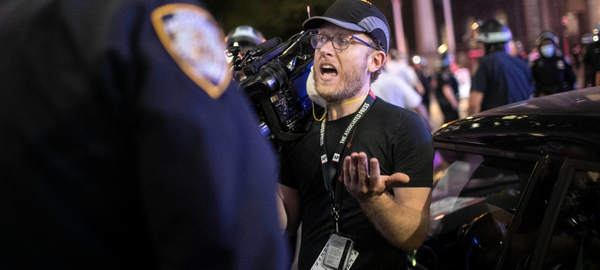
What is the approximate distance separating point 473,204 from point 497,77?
2828 mm

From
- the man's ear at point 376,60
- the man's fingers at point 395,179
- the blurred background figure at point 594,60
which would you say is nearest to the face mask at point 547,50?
the blurred background figure at point 594,60

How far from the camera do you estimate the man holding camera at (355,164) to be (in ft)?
5.80

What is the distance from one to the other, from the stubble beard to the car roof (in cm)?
56

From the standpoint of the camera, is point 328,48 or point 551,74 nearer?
point 328,48

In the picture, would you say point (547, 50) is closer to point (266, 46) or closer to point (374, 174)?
point (266, 46)

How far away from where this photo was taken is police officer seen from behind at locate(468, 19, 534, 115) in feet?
16.8

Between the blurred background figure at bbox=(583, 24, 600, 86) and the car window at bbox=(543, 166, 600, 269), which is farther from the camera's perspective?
the blurred background figure at bbox=(583, 24, 600, 86)

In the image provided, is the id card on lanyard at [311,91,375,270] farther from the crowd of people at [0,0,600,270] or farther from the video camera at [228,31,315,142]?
the crowd of people at [0,0,600,270]

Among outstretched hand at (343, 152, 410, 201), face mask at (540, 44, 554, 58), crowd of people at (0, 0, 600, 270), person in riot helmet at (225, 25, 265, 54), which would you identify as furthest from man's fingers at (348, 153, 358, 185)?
face mask at (540, 44, 554, 58)

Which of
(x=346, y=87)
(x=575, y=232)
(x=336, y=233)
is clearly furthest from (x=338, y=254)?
(x=575, y=232)

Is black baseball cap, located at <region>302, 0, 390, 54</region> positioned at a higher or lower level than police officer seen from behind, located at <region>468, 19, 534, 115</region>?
higher

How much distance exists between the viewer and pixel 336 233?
1.93 metres

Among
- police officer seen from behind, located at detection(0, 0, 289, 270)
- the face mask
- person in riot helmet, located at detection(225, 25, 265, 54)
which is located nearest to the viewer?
police officer seen from behind, located at detection(0, 0, 289, 270)

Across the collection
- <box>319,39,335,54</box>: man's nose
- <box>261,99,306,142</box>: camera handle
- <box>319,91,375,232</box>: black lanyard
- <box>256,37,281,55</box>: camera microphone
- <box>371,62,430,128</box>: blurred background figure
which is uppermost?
<box>256,37,281,55</box>: camera microphone
